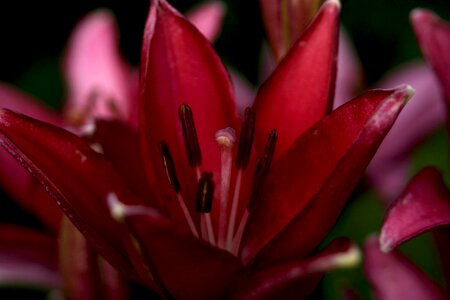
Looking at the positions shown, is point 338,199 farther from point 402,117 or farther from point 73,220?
point 402,117

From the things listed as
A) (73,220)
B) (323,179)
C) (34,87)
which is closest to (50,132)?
(73,220)

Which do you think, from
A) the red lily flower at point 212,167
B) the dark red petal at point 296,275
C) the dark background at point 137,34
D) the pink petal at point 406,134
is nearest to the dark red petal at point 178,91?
the red lily flower at point 212,167

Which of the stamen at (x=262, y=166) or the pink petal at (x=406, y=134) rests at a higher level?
the stamen at (x=262, y=166)

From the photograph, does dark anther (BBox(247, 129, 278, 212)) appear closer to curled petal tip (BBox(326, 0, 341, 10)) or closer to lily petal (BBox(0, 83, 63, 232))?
curled petal tip (BBox(326, 0, 341, 10))

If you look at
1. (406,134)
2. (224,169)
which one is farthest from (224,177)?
(406,134)

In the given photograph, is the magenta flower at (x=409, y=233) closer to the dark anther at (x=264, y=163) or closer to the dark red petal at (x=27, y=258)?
the dark anther at (x=264, y=163)

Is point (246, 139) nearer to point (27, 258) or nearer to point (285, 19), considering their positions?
point (285, 19)

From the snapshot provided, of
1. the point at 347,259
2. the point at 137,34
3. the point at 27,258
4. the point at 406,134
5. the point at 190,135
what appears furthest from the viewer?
the point at 137,34
